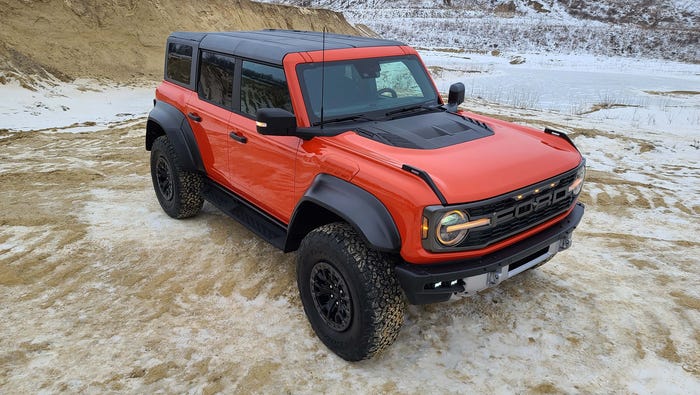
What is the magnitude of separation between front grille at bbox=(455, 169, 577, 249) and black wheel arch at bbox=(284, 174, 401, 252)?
42 cm

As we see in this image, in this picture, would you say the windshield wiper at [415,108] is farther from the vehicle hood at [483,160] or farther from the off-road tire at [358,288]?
the off-road tire at [358,288]

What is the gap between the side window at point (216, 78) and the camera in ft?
13.8

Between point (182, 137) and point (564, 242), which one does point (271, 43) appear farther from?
point (564, 242)

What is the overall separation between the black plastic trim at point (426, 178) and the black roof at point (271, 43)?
4.70 ft

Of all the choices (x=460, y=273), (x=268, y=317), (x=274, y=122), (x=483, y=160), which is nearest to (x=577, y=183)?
(x=483, y=160)

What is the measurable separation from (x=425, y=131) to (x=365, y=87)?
633 millimetres

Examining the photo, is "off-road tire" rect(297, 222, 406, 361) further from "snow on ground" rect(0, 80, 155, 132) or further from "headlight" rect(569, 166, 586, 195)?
"snow on ground" rect(0, 80, 155, 132)

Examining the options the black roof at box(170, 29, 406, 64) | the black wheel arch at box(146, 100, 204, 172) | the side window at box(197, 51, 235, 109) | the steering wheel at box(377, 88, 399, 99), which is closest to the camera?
the black roof at box(170, 29, 406, 64)

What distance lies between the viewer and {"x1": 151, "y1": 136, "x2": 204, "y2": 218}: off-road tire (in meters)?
4.89

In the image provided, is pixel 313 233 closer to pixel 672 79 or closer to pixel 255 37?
pixel 255 37

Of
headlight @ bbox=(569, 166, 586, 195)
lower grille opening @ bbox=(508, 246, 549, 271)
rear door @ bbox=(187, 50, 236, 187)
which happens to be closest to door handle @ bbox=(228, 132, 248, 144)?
rear door @ bbox=(187, 50, 236, 187)

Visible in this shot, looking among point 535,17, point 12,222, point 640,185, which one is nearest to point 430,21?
point 535,17

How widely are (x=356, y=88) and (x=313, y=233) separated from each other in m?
1.21

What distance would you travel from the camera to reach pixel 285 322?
3.62 metres
